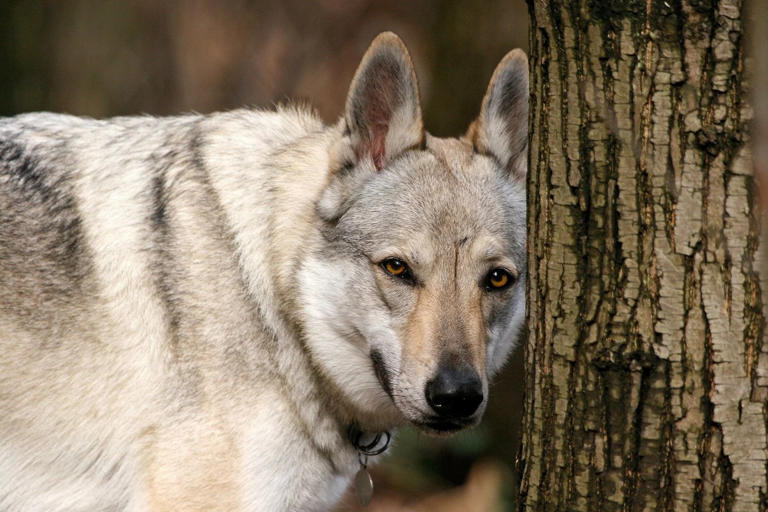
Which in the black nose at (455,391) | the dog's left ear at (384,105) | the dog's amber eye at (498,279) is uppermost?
the dog's left ear at (384,105)

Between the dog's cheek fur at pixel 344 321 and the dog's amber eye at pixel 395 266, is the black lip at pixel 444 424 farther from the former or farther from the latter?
the dog's amber eye at pixel 395 266

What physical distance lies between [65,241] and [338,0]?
574cm

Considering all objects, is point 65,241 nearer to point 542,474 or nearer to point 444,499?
point 542,474

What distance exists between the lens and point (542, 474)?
7.97 ft

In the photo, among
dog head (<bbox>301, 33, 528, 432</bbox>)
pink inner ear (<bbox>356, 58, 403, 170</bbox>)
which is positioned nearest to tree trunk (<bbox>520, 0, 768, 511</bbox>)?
dog head (<bbox>301, 33, 528, 432</bbox>)

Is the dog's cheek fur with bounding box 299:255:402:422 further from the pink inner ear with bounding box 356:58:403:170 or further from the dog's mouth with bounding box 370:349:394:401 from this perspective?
the pink inner ear with bounding box 356:58:403:170

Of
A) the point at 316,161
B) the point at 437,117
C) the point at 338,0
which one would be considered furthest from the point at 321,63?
the point at 316,161

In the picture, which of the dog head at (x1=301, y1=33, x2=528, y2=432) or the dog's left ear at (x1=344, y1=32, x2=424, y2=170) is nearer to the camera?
the dog head at (x1=301, y1=33, x2=528, y2=432)

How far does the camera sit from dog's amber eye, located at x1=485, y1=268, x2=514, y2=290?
123 inches

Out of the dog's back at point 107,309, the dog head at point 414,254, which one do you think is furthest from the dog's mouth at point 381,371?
the dog's back at point 107,309

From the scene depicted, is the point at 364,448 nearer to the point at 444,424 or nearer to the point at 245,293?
the point at 444,424

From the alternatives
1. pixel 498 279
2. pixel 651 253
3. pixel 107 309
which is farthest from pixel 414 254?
pixel 107 309

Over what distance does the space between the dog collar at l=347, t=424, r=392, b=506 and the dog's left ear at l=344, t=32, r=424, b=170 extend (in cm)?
110

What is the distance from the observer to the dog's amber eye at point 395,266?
10.2 ft
